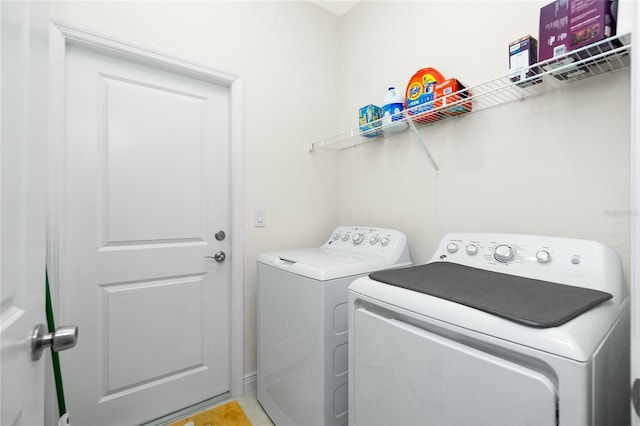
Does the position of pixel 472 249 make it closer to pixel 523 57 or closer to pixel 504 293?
pixel 504 293

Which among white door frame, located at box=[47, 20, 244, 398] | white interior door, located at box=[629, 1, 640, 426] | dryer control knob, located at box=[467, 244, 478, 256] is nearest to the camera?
white interior door, located at box=[629, 1, 640, 426]

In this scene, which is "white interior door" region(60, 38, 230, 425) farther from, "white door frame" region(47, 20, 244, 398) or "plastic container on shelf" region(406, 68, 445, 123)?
"plastic container on shelf" region(406, 68, 445, 123)

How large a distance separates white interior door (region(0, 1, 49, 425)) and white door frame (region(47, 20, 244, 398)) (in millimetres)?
1021

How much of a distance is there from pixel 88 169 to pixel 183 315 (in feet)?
3.16

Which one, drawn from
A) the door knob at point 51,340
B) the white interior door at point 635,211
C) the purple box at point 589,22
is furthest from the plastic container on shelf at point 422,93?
the door knob at point 51,340

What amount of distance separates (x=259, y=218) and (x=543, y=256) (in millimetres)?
1529

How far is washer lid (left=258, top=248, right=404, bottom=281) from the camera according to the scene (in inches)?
53.0

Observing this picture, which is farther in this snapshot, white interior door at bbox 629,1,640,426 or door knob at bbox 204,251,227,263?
door knob at bbox 204,251,227,263

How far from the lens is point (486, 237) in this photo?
1.28 metres

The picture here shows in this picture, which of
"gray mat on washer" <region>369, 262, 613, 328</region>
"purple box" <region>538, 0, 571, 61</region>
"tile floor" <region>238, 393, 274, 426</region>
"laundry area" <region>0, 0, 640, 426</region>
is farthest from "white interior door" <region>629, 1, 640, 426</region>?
"tile floor" <region>238, 393, 274, 426</region>

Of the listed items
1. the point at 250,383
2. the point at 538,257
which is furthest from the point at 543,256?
the point at 250,383

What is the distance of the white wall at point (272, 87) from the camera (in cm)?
171

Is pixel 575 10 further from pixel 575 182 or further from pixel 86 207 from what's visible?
pixel 86 207

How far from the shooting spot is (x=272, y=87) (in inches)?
80.8
